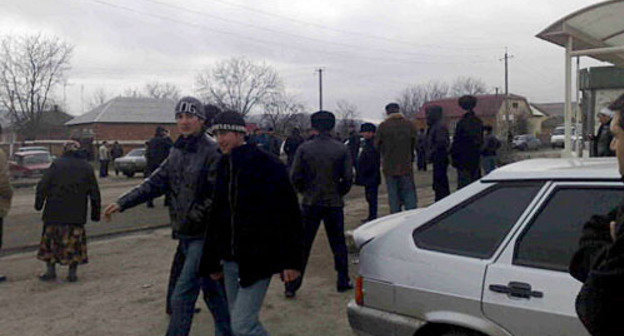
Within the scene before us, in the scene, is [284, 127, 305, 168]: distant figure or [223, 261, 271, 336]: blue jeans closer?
[223, 261, 271, 336]: blue jeans

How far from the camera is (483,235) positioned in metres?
3.25

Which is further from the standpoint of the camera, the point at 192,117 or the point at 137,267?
the point at 137,267

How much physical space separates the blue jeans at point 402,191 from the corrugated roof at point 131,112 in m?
49.8

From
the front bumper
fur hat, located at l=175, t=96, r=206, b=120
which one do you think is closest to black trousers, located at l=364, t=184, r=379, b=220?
fur hat, located at l=175, t=96, r=206, b=120

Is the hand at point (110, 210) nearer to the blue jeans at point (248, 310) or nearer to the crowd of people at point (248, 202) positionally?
the crowd of people at point (248, 202)

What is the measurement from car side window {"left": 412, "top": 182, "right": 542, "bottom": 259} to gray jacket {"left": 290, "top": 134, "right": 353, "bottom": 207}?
2.46 metres

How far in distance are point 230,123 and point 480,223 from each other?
1.68 metres

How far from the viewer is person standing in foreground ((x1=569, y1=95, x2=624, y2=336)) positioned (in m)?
1.59

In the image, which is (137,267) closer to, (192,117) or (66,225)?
(66,225)

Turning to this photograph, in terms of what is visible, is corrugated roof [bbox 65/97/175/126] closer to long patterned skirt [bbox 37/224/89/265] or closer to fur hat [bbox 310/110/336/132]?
long patterned skirt [bbox 37/224/89/265]

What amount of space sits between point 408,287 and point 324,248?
16.4 ft

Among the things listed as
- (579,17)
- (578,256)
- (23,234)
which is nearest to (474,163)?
(579,17)

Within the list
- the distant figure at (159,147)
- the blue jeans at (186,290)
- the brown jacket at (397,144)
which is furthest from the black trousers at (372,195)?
the blue jeans at (186,290)

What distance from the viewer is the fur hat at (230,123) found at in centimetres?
393
